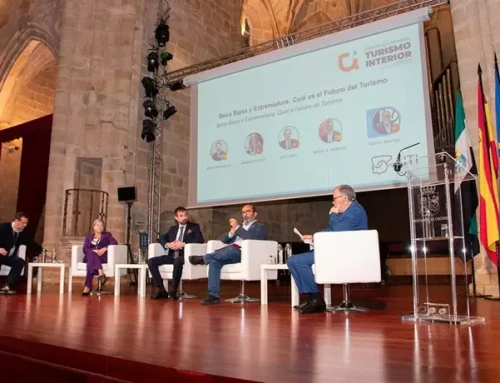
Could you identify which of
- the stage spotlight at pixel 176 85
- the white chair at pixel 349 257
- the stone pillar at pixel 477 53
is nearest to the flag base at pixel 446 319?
the white chair at pixel 349 257

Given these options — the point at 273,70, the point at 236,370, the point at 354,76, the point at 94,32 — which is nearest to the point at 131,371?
the point at 236,370

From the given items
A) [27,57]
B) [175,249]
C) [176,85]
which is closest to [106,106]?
[176,85]

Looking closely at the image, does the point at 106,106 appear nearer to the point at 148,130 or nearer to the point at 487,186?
the point at 148,130

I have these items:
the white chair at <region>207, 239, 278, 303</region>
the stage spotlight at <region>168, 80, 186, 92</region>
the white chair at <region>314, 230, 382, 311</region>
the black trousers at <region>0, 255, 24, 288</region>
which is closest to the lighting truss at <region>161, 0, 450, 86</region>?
the stage spotlight at <region>168, 80, 186, 92</region>

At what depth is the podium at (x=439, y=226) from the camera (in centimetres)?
309

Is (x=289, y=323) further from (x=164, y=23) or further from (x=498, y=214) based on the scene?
(x=164, y=23)

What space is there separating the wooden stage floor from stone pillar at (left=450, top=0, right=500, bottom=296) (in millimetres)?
2487

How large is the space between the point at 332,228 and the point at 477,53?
3.33m

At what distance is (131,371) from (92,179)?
861 cm

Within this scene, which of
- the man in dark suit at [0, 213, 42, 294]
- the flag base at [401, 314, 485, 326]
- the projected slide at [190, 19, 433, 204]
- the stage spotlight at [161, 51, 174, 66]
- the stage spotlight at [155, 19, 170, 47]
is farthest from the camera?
the stage spotlight at [155, 19, 170, 47]

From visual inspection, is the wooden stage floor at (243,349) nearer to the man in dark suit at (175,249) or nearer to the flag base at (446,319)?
the flag base at (446,319)

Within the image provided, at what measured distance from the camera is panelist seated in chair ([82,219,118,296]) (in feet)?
21.7

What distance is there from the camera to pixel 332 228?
4160 mm

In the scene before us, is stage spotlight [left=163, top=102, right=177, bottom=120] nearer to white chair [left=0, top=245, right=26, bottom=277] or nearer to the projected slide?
the projected slide
